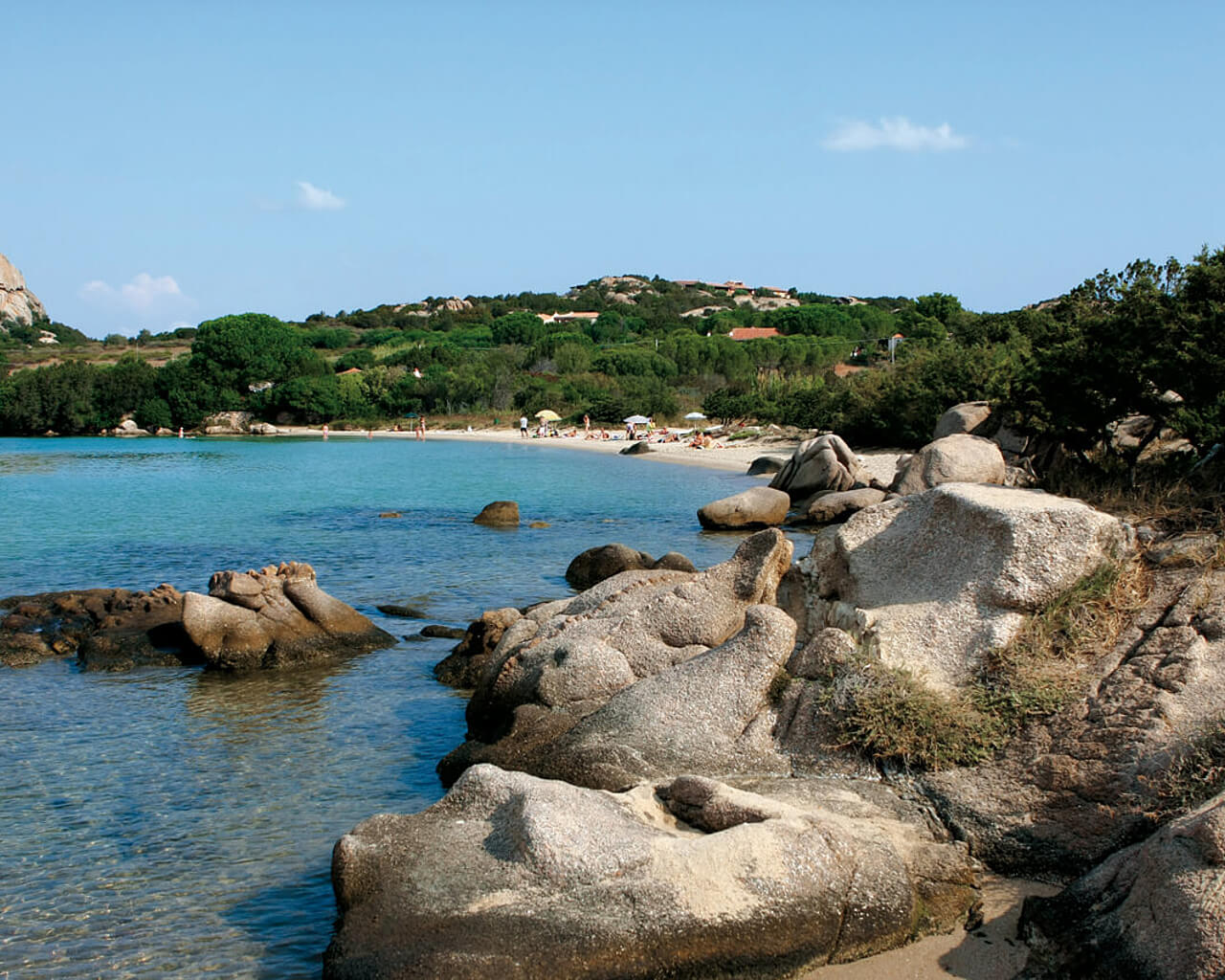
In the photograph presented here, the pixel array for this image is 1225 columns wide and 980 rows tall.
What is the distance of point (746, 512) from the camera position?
96.5 ft

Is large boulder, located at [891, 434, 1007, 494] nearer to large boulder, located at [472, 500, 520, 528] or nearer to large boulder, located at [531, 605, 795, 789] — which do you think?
large boulder, located at [472, 500, 520, 528]

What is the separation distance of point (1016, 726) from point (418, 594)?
13.8 metres

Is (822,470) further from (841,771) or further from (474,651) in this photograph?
(841,771)

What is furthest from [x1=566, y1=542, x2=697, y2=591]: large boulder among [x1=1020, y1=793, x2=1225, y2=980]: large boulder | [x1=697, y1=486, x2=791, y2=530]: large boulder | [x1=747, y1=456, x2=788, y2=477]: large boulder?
[x1=747, y1=456, x2=788, y2=477]: large boulder

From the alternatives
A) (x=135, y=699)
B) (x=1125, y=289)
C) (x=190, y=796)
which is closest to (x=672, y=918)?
(x=190, y=796)

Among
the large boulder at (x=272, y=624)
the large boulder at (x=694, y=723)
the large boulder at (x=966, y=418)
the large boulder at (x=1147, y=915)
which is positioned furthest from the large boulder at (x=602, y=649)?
the large boulder at (x=966, y=418)

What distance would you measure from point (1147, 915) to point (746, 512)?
23.6 metres

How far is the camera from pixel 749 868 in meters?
6.45

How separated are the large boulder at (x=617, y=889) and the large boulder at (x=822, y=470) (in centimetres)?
2496

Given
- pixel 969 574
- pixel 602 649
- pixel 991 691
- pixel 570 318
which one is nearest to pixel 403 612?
pixel 602 649

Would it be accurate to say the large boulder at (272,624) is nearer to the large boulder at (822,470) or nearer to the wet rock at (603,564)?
the wet rock at (603,564)

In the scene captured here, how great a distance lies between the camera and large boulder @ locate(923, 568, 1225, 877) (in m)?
7.42

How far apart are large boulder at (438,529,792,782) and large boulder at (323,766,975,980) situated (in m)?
2.41

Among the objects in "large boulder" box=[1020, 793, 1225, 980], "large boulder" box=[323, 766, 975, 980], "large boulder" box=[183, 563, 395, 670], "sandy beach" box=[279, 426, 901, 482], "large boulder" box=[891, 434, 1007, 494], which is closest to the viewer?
"large boulder" box=[1020, 793, 1225, 980]
